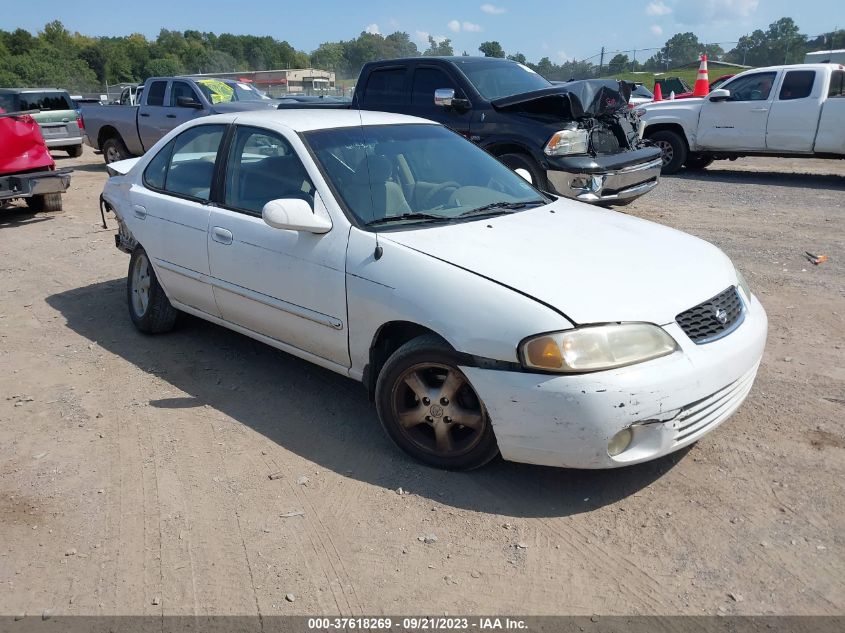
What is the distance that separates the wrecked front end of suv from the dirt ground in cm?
309

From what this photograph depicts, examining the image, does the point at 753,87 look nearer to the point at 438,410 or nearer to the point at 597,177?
the point at 597,177

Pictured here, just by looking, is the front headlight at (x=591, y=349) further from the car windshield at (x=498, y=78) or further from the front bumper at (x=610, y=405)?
the car windshield at (x=498, y=78)

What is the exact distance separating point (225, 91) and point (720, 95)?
28.3 feet

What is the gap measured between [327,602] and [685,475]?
176 cm

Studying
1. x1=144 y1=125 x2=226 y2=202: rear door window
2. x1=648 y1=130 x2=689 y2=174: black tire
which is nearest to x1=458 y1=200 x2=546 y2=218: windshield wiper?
x1=144 y1=125 x2=226 y2=202: rear door window

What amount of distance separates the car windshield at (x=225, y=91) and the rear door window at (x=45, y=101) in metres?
6.44

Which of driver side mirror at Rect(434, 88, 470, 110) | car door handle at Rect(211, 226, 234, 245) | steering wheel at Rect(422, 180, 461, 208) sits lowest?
car door handle at Rect(211, 226, 234, 245)

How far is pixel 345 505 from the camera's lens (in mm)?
3389

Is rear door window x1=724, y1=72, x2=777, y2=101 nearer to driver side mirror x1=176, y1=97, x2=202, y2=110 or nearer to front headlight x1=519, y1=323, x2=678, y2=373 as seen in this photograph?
driver side mirror x1=176, y1=97, x2=202, y2=110

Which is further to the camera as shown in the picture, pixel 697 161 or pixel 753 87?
pixel 697 161

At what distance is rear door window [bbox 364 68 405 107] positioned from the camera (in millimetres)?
9617

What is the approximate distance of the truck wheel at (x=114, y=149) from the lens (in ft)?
49.6

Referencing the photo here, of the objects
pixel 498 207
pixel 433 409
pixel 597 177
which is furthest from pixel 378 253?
pixel 597 177

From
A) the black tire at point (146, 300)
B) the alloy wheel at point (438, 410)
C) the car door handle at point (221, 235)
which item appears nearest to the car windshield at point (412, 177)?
the car door handle at point (221, 235)
